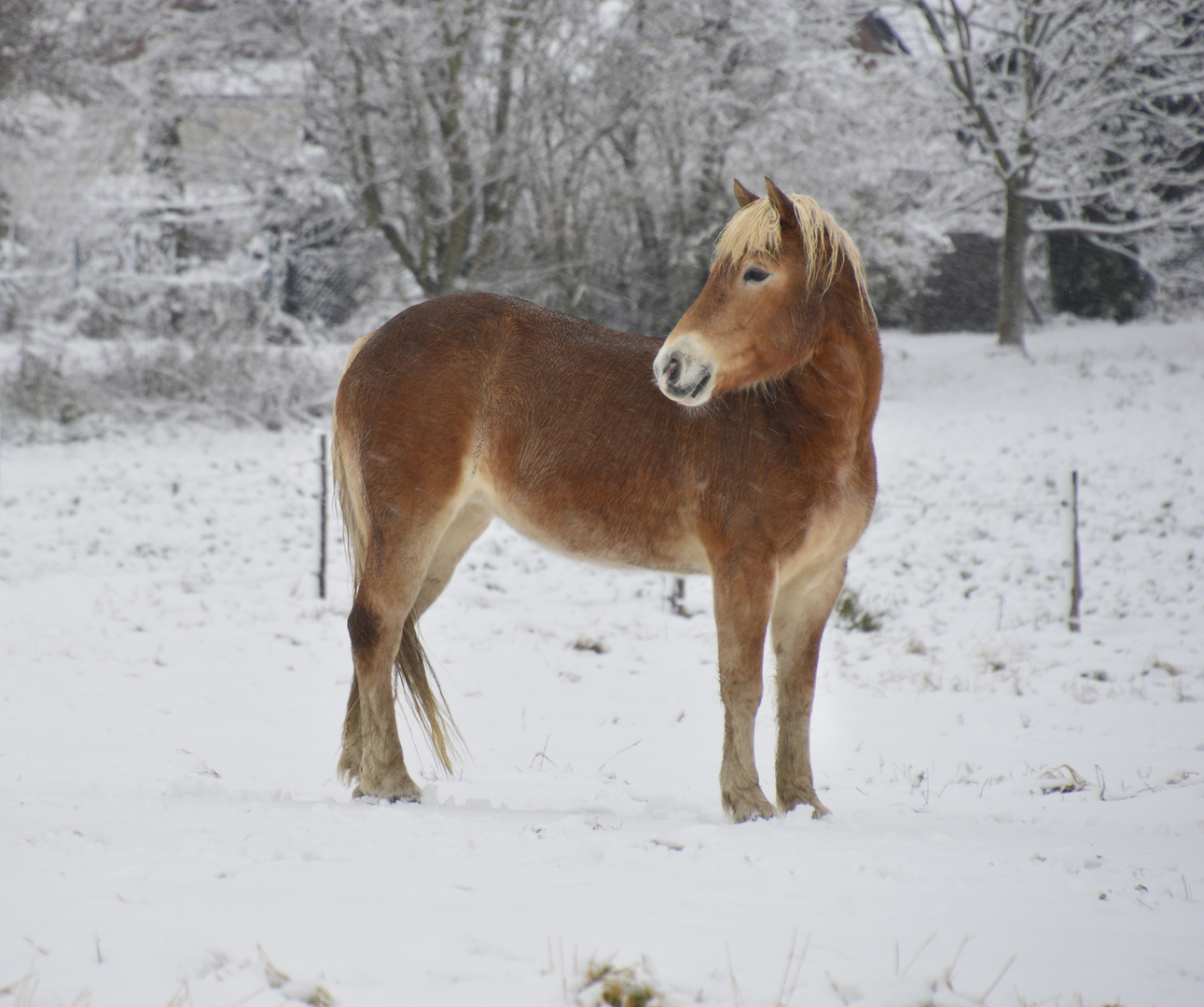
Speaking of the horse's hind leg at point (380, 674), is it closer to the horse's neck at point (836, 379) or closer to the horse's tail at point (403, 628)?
the horse's tail at point (403, 628)

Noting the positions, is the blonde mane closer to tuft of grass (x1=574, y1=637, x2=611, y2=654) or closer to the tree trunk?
tuft of grass (x1=574, y1=637, x2=611, y2=654)

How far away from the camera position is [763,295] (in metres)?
3.16

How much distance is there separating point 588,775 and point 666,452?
1.69 metres

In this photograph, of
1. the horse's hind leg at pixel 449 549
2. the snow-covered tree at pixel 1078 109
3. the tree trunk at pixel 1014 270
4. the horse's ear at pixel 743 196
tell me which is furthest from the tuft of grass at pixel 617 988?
the snow-covered tree at pixel 1078 109

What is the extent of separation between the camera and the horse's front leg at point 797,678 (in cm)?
351

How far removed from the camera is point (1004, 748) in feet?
16.2

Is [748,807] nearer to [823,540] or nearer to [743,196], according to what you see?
[823,540]

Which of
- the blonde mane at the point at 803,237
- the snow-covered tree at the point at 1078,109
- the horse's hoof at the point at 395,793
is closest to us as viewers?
the blonde mane at the point at 803,237

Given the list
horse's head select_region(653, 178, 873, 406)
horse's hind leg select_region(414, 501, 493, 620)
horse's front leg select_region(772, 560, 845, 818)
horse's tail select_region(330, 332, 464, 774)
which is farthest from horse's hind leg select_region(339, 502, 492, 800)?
horse's front leg select_region(772, 560, 845, 818)

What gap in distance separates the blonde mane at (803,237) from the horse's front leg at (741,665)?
993 millimetres

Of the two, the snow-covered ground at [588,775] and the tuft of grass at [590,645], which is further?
the tuft of grass at [590,645]

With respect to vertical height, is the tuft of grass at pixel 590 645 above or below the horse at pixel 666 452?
below

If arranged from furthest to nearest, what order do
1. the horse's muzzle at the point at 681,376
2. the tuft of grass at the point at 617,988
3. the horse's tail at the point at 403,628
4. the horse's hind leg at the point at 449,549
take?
the horse's hind leg at the point at 449,549 < the horse's tail at the point at 403,628 < the horse's muzzle at the point at 681,376 < the tuft of grass at the point at 617,988

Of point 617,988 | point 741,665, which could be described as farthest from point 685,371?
point 617,988
